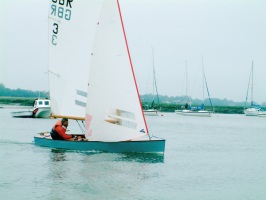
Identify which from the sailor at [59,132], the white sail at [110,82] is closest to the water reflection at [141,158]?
the white sail at [110,82]

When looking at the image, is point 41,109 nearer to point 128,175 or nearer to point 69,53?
point 69,53

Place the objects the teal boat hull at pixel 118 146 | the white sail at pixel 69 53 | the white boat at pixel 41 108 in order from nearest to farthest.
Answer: the teal boat hull at pixel 118 146
the white sail at pixel 69 53
the white boat at pixel 41 108

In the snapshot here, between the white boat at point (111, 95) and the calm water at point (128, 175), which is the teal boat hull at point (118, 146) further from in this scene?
the calm water at point (128, 175)

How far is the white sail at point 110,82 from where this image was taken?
18.5m

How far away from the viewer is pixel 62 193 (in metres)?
12.2

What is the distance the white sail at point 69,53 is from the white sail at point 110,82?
1.19 m

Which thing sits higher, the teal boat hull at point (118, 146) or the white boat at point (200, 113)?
the white boat at point (200, 113)

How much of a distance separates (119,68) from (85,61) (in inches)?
83.4

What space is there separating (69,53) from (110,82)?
2764 mm

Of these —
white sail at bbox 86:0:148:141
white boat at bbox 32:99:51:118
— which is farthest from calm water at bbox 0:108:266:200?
white boat at bbox 32:99:51:118

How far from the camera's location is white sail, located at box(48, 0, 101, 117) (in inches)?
779

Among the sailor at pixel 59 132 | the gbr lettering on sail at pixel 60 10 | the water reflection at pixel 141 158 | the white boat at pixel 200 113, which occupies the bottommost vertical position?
the water reflection at pixel 141 158

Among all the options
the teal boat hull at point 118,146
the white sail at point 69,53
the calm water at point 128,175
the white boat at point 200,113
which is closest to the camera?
the calm water at point 128,175

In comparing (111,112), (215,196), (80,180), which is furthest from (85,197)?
(111,112)
